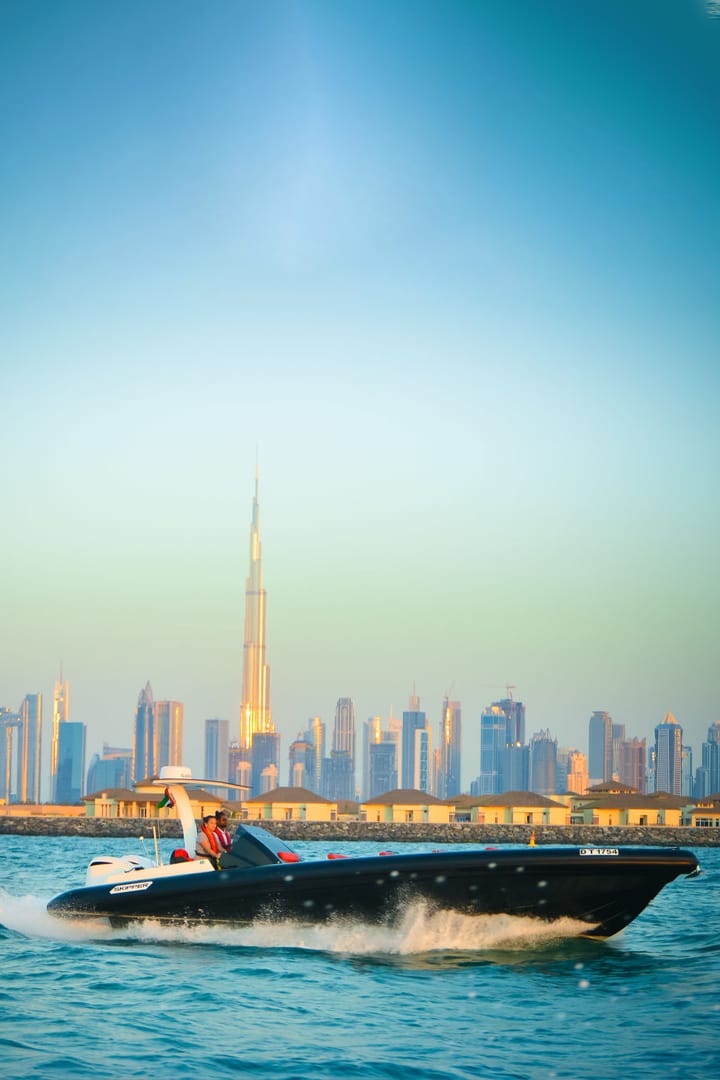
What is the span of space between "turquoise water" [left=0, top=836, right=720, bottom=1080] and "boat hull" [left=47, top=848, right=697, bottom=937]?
10.5 inches

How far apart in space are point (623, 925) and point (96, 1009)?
7.48m

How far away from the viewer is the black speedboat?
15766 mm

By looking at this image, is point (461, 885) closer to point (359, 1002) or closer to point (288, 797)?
point (359, 1002)

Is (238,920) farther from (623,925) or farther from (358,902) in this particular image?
(623,925)

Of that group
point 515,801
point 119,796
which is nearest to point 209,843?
point 515,801

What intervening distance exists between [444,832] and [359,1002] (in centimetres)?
7481

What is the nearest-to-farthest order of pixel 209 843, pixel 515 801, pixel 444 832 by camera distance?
pixel 209 843, pixel 444 832, pixel 515 801

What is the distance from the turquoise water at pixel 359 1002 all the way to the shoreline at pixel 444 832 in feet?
219

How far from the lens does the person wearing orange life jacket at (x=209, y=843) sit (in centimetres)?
1723

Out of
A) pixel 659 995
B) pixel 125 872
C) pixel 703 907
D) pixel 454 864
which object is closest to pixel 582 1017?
pixel 659 995

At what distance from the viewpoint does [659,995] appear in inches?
525

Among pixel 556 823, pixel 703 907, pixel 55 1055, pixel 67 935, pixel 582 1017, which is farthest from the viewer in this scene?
pixel 556 823

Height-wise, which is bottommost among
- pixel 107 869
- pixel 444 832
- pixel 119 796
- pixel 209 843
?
pixel 444 832

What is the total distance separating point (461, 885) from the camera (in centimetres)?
1582
